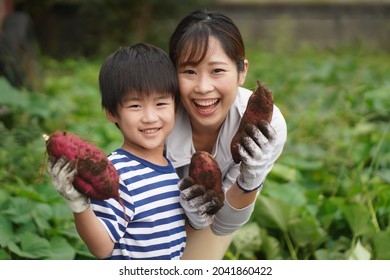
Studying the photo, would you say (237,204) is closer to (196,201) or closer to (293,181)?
(196,201)

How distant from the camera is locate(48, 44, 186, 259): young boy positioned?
6.79 ft

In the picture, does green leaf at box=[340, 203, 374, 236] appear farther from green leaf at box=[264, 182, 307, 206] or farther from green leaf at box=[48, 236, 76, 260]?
green leaf at box=[48, 236, 76, 260]

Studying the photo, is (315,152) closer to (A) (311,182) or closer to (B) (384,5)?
(A) (311,182)

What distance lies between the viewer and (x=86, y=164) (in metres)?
1.88

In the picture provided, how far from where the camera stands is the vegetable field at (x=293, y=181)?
2.96m

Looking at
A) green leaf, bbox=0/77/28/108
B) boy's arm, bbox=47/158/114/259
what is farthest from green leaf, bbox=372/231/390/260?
green leaf, bbox=0/77/28/108

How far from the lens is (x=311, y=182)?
379 cm

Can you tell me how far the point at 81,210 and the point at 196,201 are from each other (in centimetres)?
35

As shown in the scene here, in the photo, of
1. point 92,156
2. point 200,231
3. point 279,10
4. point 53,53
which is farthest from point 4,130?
point 279,10

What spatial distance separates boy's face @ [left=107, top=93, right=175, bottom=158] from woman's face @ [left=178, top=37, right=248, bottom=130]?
0.26 feet

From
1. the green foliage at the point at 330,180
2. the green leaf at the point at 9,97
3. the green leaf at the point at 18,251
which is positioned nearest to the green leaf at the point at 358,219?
the green foliage at the point at 330,180

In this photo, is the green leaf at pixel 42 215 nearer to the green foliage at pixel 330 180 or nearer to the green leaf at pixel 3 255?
the green leaf at pixel 3 255

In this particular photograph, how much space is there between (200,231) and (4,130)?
1889mm

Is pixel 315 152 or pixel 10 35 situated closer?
pixel 315 152
